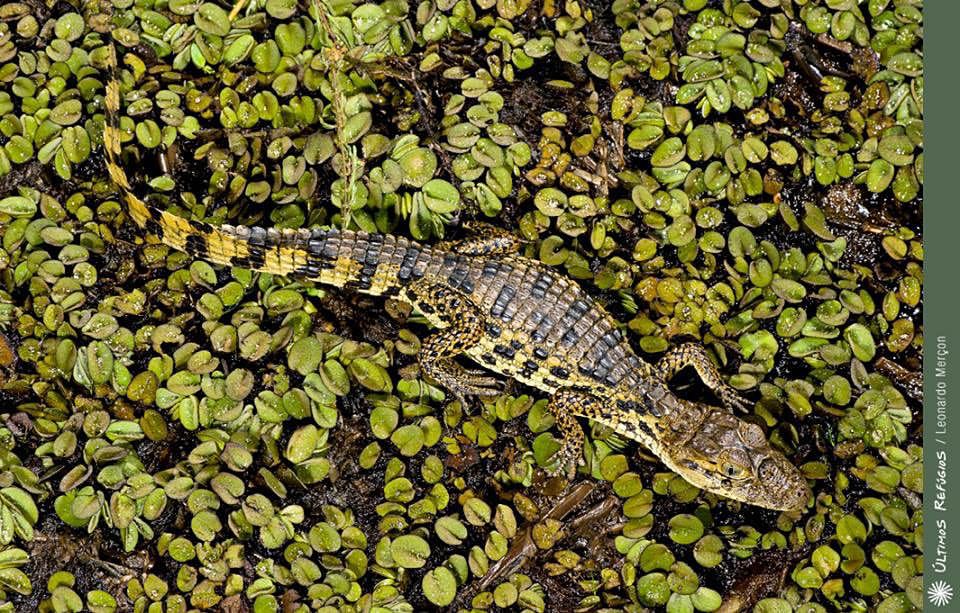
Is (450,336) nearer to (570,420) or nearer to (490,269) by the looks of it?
(490,269)

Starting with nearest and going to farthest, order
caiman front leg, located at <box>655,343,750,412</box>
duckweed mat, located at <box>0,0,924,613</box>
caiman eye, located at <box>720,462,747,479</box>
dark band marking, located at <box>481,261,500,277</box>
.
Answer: caiman eye, located at <box>720,462,747,479</box> → duckweed mat, located at <box>0,0,924,613</box> → dark band marking, located at <box>481,261,500,277</box> → caiman front leg, located at <box>655,343,750,412</box>

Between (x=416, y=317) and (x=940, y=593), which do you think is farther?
(x=416, y=317)

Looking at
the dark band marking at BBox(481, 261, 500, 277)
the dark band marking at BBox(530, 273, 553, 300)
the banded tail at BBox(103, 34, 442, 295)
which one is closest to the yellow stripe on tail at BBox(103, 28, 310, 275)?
the banded tail at BBox(103, 34, 442, 295)

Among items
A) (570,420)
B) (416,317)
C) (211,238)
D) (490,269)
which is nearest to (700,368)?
(570,420)

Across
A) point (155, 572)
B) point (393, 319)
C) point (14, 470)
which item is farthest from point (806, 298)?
point (14, 470)

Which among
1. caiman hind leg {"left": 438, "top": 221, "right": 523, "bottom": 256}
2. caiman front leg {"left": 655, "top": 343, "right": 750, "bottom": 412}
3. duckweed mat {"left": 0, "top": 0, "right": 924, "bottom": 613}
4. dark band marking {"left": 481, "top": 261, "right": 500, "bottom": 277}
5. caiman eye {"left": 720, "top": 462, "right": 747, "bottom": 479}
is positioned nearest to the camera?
caiman eye {"left": 720, "top": 462, "right": 747, "bottom": 479}

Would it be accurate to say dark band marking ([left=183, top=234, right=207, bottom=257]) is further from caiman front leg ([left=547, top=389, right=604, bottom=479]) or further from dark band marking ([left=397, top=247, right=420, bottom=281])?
caiman front leg ([left=547, top=389, right=604, bottom=479])

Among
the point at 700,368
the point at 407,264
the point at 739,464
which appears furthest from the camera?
the point at 700,368

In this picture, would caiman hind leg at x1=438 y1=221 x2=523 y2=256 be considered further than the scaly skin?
Yes

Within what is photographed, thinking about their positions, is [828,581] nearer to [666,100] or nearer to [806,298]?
[806,298]
